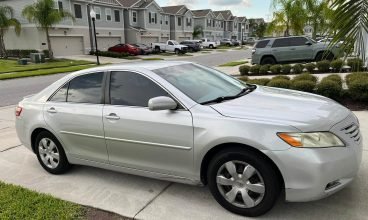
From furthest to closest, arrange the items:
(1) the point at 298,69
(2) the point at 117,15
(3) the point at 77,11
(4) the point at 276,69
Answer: (2) the point at 117,15 < (3) the point at 77,11 < (4) the point at 276,69 < (1) the point at 298,69

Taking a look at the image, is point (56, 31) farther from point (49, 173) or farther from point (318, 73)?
point (49, 173)

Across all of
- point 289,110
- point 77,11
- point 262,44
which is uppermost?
point 77,11

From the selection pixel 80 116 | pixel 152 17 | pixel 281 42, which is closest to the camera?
pixel 80 116

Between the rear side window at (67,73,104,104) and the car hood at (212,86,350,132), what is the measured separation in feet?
5.32

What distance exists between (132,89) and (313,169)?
218 cm

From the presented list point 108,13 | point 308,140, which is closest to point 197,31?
point 108,13

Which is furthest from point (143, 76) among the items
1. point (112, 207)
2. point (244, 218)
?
point (244, 218)

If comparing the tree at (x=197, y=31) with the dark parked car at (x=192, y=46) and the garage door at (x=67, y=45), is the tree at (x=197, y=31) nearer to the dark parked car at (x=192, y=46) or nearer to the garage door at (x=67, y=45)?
the dark parked car at (x=192, y=46)

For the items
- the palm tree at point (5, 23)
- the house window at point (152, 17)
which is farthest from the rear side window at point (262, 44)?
the house window at point (152, 17)

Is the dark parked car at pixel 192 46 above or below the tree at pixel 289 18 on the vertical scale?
below

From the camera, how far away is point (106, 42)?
39.9 metres

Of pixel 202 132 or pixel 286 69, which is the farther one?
pixel 286 69

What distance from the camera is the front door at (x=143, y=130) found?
3.46 m

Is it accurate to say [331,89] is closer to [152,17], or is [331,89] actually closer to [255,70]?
[255,70]
